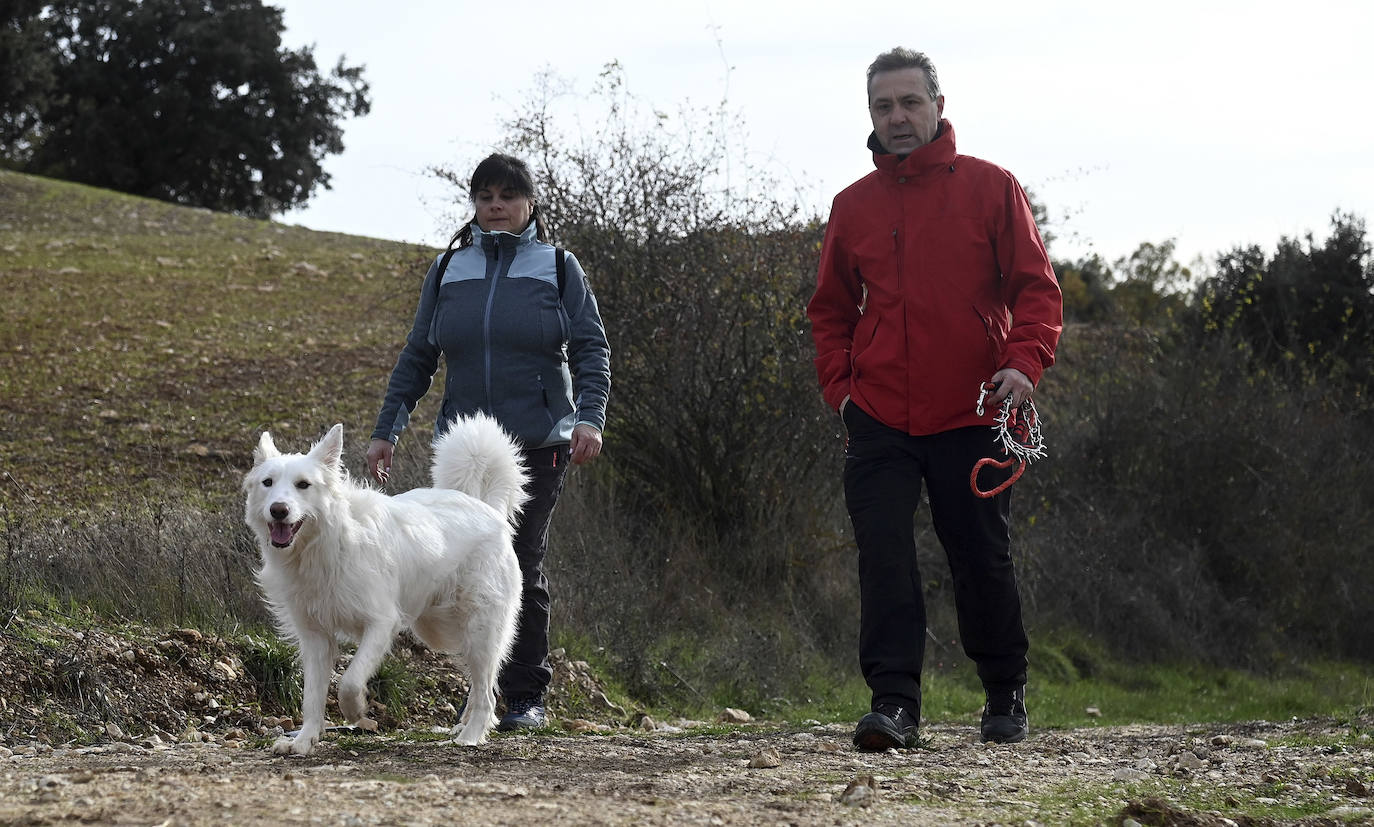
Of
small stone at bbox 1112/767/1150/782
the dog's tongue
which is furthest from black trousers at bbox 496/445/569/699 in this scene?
small stone at bbox 1112/767/1150/782

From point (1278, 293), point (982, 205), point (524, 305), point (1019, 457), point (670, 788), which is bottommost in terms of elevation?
point (670, 788)

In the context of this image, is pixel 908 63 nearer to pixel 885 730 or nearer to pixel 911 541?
pixel 911 541

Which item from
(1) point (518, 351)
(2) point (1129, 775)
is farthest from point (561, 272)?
(2) point (1129, 775)

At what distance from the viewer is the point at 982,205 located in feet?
18.8

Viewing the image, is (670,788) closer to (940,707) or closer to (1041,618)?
(940,707)

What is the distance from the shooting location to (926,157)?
5.73m

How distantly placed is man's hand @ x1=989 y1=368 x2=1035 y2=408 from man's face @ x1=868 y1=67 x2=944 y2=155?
39.8 inches

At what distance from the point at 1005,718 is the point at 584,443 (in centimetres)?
219

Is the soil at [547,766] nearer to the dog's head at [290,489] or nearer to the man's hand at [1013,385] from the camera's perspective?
the dog's head at [290,489]

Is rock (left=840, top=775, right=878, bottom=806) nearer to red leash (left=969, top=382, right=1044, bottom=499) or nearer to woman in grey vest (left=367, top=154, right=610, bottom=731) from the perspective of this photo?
red leash (left=969, top=382, right=1044, bottom=499)

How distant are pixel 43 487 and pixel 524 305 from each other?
6.14 metres

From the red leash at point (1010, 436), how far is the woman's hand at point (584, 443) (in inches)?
64.5

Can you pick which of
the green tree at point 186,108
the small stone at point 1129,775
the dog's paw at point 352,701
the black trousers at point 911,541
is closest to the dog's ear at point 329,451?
the dog's paw at point 352,701

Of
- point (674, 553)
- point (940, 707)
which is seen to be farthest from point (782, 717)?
point (674, 553)
